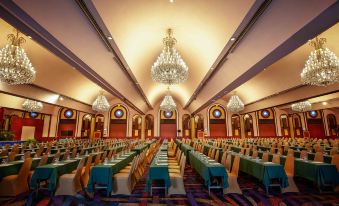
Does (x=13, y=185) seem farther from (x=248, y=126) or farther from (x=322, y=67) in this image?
(x=248, y=126)

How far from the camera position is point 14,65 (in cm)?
529

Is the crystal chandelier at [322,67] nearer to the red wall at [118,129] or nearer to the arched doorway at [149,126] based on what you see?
the arched doorway at [149,126]

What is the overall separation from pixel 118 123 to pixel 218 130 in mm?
11422

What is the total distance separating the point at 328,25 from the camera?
349cm

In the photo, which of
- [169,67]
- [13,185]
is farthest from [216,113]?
[13,185]

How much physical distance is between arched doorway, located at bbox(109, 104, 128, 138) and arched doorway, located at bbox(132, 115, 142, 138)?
0.90 m

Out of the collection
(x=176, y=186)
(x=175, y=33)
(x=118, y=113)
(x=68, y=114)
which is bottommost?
(x=176, y=186)

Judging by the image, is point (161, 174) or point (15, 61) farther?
point (15, 61)

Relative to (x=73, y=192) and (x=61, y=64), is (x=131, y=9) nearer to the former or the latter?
(x=73, y=192)

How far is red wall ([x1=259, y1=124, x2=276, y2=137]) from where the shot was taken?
19953 millimetres

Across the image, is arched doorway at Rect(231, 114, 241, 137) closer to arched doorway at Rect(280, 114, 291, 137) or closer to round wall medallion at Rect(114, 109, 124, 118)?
arched doorway at Rect(280, 114, 291, 137)

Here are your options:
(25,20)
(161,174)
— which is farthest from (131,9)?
(161,174)

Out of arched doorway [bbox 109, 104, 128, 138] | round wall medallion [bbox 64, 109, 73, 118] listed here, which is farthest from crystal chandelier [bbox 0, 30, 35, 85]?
round wall medallion [bbox 64, 109, 73, 118]

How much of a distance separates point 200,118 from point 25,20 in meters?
A: 19.0
